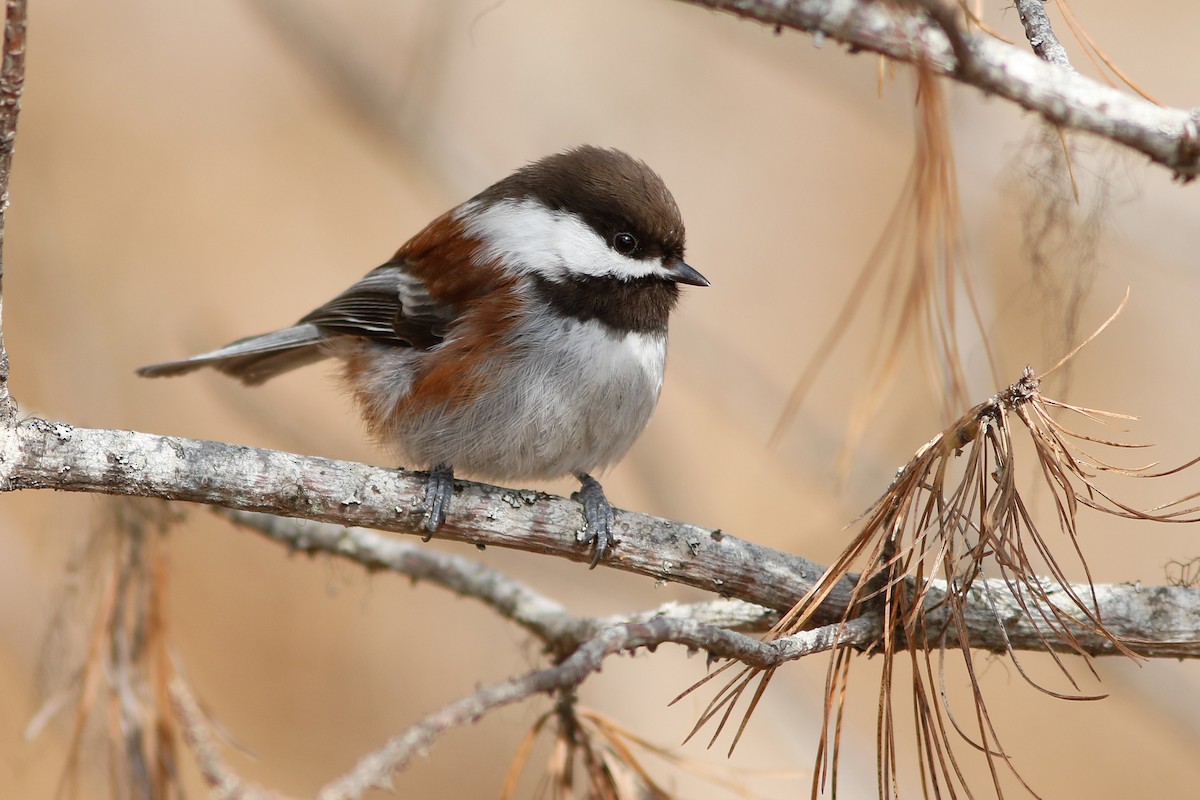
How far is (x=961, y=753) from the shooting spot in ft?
13.4

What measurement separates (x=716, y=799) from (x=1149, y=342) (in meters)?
2.83

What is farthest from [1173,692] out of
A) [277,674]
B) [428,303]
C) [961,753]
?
[277,674]

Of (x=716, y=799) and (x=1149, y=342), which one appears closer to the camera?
(x=716, y=799)

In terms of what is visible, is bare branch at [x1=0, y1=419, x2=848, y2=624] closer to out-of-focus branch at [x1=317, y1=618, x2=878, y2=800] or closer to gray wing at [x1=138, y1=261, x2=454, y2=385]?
out-of-focus branch at [x1=317, y1=618, x2=878, y2=800]

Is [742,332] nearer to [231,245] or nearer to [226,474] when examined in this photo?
[231,245]

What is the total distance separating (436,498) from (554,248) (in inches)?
33.1

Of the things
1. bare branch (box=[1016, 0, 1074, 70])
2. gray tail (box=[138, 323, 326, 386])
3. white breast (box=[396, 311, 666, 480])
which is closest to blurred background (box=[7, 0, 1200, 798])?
gray tail (box=[138, 323, 326, 386])

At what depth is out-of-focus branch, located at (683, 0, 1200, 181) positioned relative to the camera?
3.89ft

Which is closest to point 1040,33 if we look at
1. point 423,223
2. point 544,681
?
point 544,681

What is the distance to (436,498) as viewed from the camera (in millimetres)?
2242

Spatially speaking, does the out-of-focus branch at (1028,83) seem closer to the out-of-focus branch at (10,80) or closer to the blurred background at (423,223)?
the out-of-focus branch at (10,80)

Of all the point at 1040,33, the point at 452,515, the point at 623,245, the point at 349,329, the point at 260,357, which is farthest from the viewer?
the point at 260,357

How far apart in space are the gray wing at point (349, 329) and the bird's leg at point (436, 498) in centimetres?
51

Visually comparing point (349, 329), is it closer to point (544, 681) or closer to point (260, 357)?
point (260, 357)
